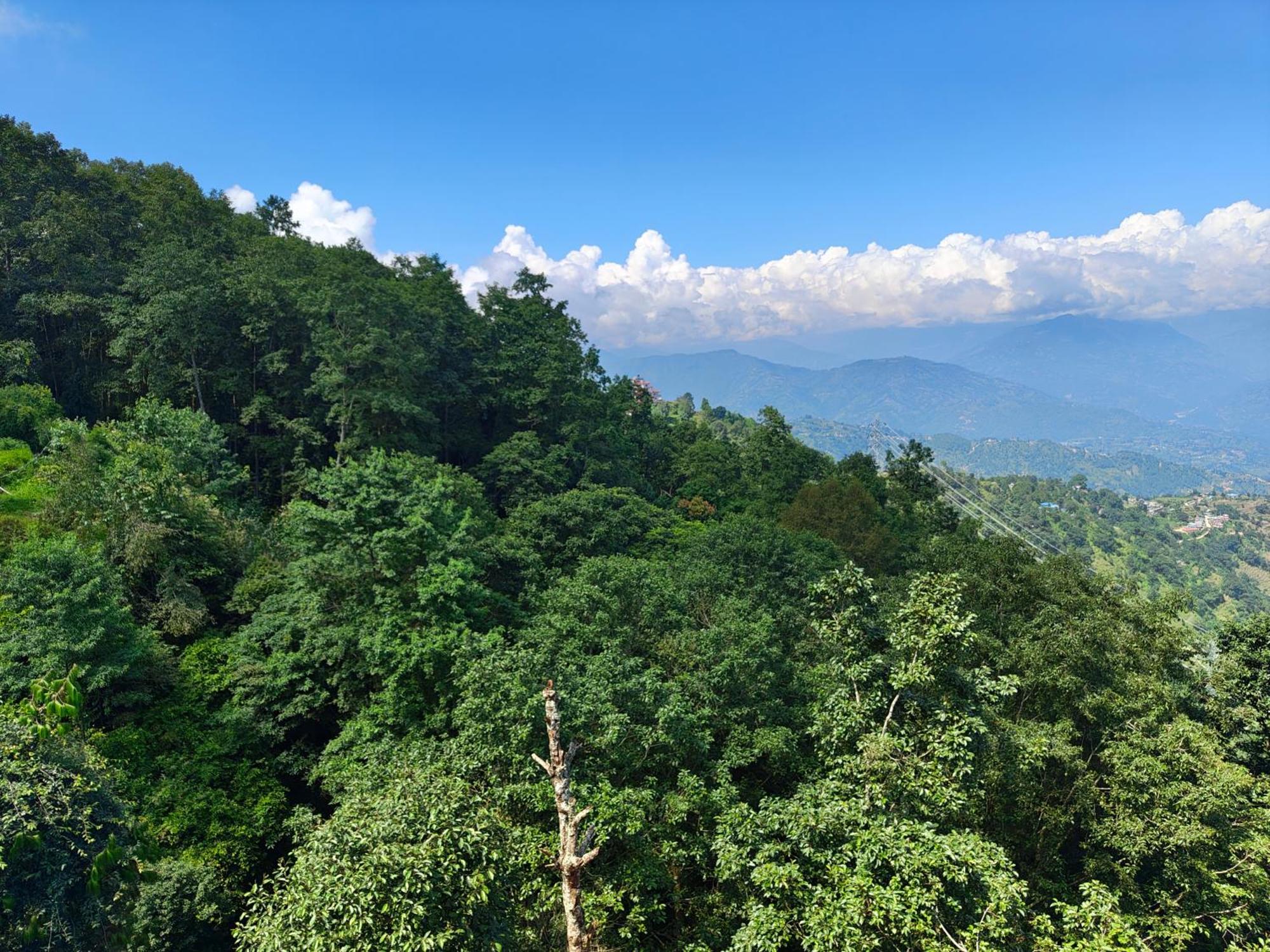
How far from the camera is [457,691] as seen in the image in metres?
12.5

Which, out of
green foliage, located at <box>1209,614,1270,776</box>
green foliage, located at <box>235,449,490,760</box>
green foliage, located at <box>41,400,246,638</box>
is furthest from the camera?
green foliage, located at <box>1209,614,1270,776</box>

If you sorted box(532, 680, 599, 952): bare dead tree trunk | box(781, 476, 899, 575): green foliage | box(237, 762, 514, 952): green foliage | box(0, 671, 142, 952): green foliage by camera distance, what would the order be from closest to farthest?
box(237, 762, 514, 952): green foliage, box(532, 680, 599, 952): bare dead tree trunk, box(0, 671, 142, 952): green foliage, box(781, 476, 899, 575): green foliage

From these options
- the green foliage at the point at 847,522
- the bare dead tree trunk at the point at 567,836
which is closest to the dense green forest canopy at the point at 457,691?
the bare dead tree trunk at the point at 567,836

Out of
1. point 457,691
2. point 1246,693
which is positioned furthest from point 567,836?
point 1246,693

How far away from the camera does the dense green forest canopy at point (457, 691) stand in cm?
693

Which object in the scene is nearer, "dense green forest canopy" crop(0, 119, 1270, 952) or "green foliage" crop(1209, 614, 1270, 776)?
"dense green forest canopy" crop(0, 119, 1270, 952)

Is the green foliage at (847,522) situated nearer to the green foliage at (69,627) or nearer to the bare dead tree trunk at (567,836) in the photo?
the bare dead tree trunk at (567,836)

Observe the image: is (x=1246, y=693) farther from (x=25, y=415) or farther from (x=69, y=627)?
(x=25, y=415)

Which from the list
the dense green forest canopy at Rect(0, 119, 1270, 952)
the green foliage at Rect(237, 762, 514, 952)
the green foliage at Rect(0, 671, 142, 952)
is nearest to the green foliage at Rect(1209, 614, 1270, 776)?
the dense green forest canopy at Rect(0, 119, 1270, 952)

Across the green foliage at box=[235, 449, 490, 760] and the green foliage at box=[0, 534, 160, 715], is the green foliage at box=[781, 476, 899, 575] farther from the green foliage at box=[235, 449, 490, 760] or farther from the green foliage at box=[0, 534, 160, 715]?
the green foliage at box=[0, 534, 160, 715]

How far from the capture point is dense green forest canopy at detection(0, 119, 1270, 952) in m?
6.93


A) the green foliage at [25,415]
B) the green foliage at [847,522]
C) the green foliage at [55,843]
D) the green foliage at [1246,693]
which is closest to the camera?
the green foliage at [55,843]

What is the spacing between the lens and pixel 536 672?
10898mm

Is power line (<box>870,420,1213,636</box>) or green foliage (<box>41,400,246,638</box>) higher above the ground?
green foliage (<box>41,400,246,638</box>)
